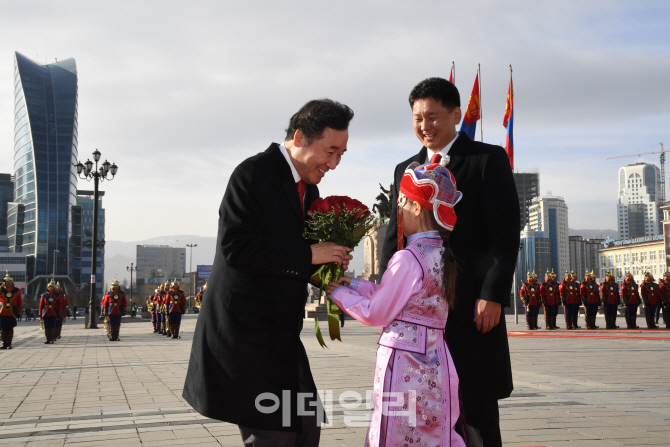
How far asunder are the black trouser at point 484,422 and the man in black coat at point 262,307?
84 cm

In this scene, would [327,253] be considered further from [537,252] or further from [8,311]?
[537,252]

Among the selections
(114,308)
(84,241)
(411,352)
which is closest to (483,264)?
(411,352)

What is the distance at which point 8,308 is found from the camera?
1691 cm

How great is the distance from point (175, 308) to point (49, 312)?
3980 mm

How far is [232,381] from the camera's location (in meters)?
2.72

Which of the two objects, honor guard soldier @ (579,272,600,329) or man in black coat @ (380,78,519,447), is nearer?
man in black coat @ (380,78,519,447)

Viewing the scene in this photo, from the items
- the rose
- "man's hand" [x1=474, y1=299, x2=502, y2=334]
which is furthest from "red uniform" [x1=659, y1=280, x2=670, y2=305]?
the rose

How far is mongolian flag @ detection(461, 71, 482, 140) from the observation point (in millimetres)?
16472

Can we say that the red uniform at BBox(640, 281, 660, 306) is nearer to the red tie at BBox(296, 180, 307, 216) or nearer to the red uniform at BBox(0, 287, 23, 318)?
the red uniform at BBox(0, 287, 23, 318)

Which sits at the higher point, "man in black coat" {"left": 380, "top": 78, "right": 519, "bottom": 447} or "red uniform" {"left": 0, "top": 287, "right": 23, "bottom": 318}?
"man in black coat" {"left": 380, "top": 78, "right": 519, "bottom": 447}

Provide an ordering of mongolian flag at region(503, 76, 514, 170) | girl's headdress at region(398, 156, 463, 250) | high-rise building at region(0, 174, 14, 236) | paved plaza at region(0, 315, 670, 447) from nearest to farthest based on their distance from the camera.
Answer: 1. girl's headdress at region(398, 156, 463, 250)
2. paved plaza at region(0, 315, 670, 447)
3. mongolian flag at region(503, 76, 514, 170)
4. high-rise building at region(0, 174, 14, 236)

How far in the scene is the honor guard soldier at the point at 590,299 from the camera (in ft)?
72.4

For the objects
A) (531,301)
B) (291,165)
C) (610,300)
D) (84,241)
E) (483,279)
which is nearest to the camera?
(291,165)

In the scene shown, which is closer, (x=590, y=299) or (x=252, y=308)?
(x=252, y=308)
